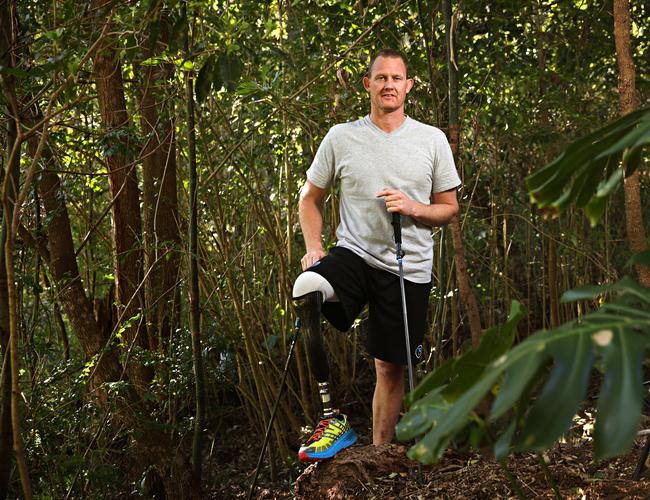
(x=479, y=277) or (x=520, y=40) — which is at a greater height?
(x=520, y=40)

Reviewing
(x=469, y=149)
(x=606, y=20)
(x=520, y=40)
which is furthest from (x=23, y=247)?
(x=606, y=20)

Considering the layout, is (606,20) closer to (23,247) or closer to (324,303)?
(324,303)

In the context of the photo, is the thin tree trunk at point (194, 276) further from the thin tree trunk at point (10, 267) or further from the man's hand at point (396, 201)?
the man's hand at point (396, 201)

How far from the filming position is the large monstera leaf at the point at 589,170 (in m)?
1.38

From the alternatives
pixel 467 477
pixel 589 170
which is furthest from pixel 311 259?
pixel 589 170

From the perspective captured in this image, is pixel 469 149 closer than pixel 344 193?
No

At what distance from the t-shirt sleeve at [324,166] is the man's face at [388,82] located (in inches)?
10.1

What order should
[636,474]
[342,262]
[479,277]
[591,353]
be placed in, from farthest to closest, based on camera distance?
[479,277] → [342,262] → [636,474] → [591,353]

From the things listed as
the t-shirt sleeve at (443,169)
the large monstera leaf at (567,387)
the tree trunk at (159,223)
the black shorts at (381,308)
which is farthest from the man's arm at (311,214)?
the large monstera leaf at (567,387)

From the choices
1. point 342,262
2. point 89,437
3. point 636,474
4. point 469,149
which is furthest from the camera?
point 469,149

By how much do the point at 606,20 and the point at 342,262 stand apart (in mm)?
3392

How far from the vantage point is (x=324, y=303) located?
353 centimetres

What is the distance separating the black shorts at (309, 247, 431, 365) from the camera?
3.52 m

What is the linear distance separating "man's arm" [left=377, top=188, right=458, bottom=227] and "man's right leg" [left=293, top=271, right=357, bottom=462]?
0.41 metres
